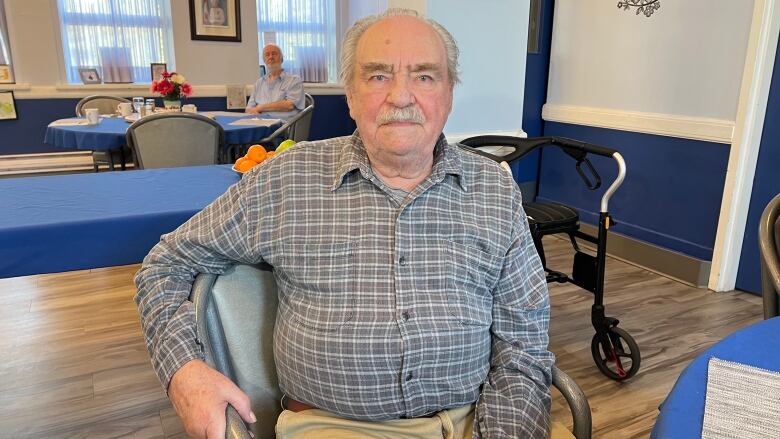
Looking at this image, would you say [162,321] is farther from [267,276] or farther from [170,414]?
[170,414]

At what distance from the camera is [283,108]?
5.16 metres

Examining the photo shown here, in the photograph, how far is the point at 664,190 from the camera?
10.9 feet

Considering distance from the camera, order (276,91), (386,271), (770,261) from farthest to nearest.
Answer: (276,91) → (770,261) → (386,271)

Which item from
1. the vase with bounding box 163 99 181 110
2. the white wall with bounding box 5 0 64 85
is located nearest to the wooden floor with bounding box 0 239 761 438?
the vase with bounding box 163 99 181 110

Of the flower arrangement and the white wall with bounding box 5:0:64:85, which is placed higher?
the white wall with bounding box 5:0:64:85

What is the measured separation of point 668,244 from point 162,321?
123 inches

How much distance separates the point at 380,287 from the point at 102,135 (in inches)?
111

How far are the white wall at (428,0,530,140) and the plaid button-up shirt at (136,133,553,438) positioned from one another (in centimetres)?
Result: 169

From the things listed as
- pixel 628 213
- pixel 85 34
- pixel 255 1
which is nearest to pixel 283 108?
pixel 255 1

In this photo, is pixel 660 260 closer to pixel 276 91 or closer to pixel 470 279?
pixel 470 279

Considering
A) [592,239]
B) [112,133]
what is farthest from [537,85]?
[112,133]

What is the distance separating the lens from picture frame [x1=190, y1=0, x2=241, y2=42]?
5992 millimetres

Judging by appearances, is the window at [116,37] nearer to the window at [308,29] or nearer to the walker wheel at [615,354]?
the window at [308,29]

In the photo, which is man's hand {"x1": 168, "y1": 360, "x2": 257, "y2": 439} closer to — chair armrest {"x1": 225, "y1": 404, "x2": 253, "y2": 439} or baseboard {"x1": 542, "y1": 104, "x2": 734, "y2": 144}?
chair armrest {"x1": 225, "y1": 404, "x2": 253, "y2": 439}
